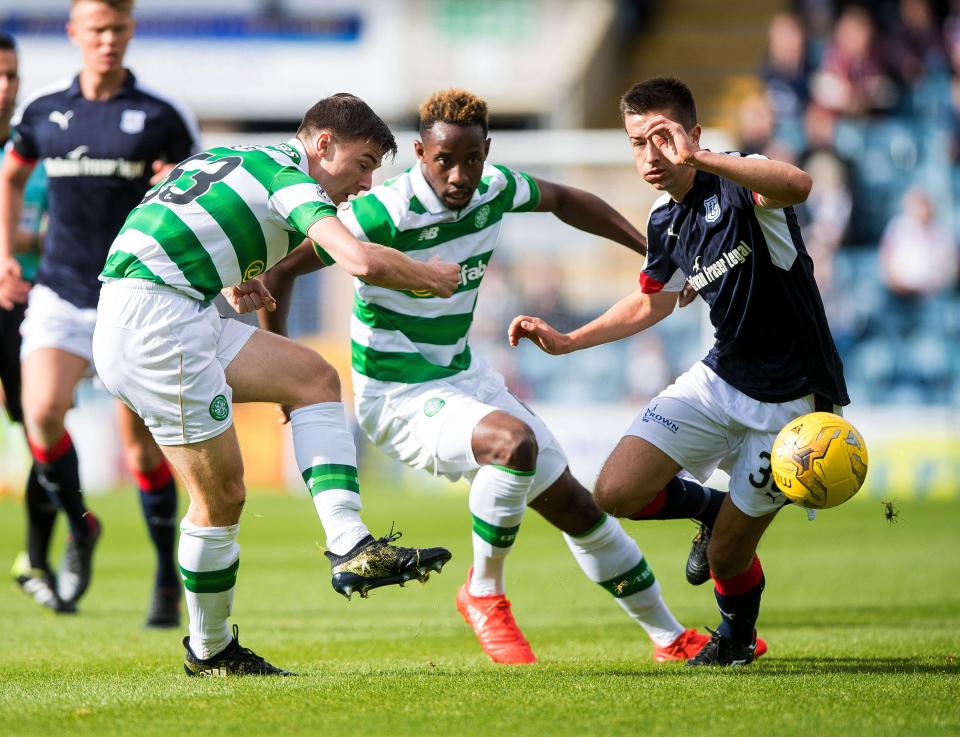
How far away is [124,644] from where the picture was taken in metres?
6.35

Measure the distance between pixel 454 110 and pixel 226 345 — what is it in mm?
1501

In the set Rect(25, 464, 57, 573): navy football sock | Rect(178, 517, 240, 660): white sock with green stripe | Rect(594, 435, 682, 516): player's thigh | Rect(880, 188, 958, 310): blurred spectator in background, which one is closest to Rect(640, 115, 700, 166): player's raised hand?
Rect(594, 435, 682, 516): player's thigh

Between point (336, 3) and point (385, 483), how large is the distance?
10593 millimetres

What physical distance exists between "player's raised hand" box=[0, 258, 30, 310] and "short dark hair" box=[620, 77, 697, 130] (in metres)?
3.63

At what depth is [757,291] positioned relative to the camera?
5426 millimetres

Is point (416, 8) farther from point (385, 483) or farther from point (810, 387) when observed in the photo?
point (810, 387)

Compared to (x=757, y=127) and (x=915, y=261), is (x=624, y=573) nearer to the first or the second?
(x=915, y=261)

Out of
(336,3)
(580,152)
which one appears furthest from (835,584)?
(336,3)

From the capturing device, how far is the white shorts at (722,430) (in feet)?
18.0

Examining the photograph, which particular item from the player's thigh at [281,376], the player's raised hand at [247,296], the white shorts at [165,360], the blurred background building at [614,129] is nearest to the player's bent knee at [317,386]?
the player's thigh at [281,376]

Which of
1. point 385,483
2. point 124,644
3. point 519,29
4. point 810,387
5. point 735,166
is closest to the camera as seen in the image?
point 735,166

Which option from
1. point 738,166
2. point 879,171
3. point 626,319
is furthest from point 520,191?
point 879,171

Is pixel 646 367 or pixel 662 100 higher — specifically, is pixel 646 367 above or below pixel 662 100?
below

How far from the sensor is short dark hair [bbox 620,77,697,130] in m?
5.48
